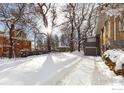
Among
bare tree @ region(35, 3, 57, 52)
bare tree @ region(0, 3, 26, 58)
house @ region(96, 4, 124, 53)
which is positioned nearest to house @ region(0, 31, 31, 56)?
bare tree @ region(0, 3, 26, 58)

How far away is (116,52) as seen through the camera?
566 cm

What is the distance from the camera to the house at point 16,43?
18.6ft

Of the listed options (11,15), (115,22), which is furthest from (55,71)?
(115,22)

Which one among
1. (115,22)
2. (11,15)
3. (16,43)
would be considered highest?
(11,15)

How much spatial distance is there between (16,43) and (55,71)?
960 millimetres

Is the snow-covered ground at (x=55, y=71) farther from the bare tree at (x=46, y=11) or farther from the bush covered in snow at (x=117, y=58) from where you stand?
the bare tree at (x=46, y=11)

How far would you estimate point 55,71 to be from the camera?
551 centimetres

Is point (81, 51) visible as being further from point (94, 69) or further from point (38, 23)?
point (38, 23)

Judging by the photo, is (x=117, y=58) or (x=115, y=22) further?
(x=115, y=22)

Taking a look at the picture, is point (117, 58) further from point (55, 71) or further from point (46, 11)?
point (46, 11)

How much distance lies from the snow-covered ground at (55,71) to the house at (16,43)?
0.56 ft

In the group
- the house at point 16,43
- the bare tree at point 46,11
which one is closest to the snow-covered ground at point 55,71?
the house at point 16,43

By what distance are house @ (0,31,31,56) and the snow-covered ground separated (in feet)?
0.56

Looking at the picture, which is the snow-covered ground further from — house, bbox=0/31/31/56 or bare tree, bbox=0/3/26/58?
bare tree, bbox=0/3/26/58
